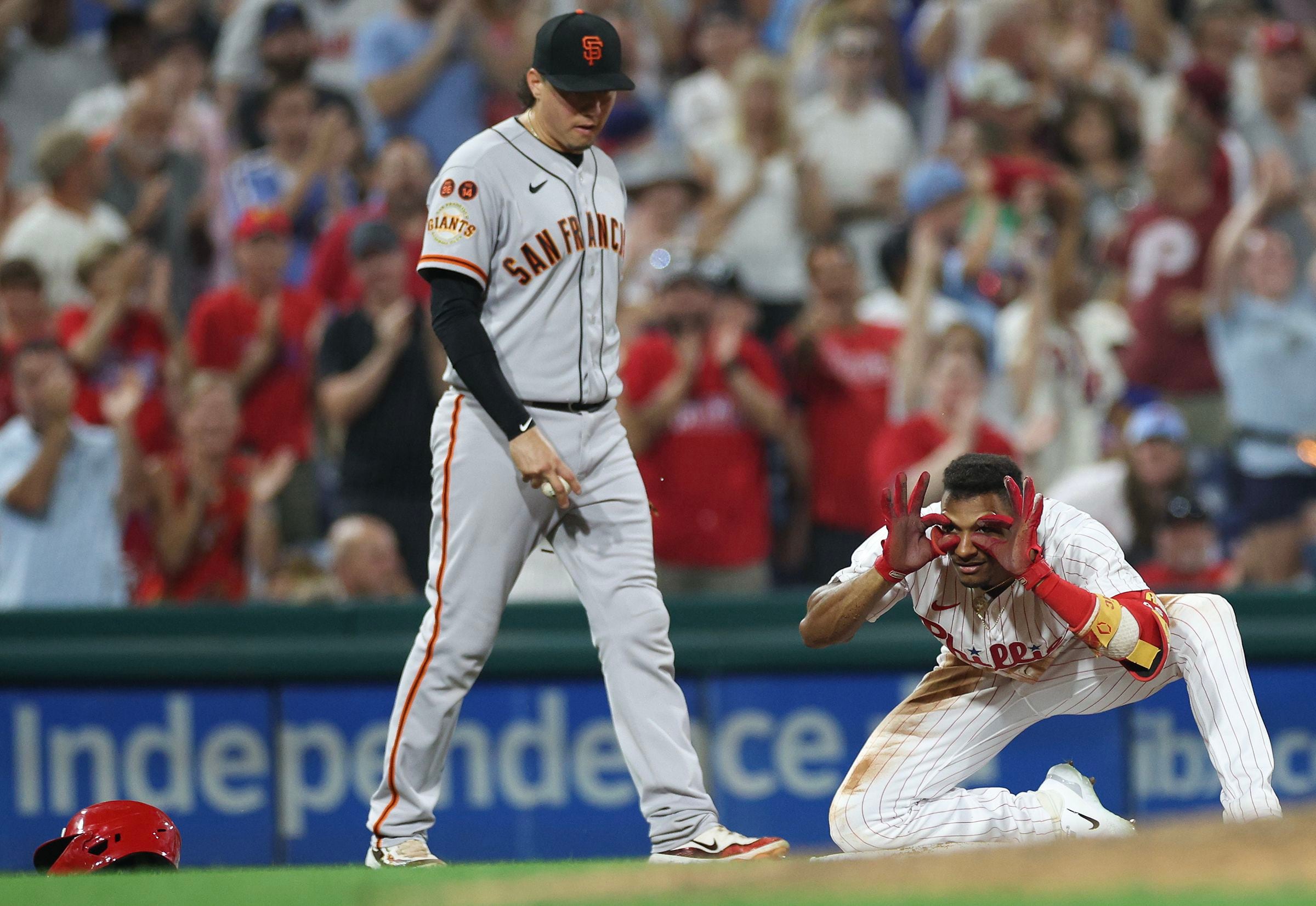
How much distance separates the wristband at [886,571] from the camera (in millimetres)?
3807

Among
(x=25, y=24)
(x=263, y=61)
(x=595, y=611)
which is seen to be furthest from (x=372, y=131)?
(x=595, y=611)

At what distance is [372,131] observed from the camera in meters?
8.32

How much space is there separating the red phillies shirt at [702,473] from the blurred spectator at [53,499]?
2.19 meters

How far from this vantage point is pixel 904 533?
12.3 feet

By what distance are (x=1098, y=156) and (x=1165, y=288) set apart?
1.06m

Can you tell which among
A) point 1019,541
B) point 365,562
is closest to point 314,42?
point 365,562

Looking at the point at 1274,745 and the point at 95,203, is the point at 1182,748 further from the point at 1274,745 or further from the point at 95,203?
the point at 95,203

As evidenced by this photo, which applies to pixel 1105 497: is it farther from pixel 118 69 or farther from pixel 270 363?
pixel 118 69

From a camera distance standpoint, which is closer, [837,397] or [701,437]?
[701,437]

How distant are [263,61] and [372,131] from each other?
25.7 inches

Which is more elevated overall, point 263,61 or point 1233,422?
point 263,61

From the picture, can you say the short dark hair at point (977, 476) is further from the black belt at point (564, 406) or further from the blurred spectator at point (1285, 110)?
the blurred spectator at point (1285, 110)

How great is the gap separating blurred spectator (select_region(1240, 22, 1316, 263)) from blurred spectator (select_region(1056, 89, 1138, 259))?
60 centimetres

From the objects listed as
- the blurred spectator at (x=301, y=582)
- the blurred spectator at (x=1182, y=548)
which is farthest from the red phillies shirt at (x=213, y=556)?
the blurred spectator at (x=1182, y=548)
